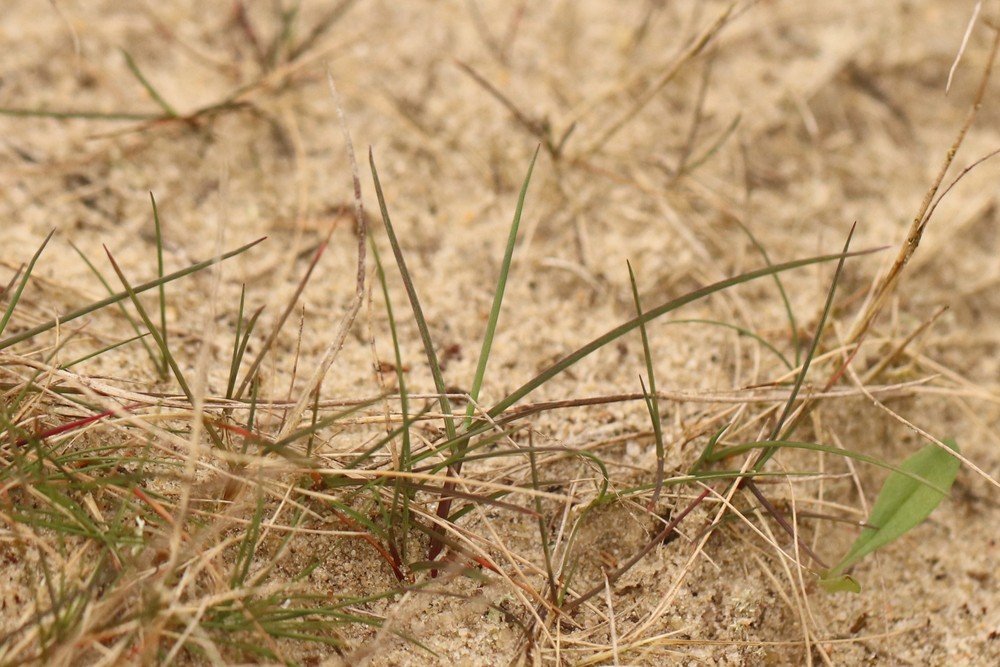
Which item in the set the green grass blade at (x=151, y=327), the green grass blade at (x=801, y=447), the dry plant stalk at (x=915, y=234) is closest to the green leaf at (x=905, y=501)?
the green grass blade at (x=801, y=447)

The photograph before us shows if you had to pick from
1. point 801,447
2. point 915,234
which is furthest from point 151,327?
point 915,234

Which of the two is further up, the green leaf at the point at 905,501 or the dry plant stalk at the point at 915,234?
the dry plant stalk at the point at 915,234

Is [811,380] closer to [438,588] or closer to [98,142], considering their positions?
[438,588]

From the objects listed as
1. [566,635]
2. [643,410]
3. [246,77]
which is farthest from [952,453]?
[246,77]

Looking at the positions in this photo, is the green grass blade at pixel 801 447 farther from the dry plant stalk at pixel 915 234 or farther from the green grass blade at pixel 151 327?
the green grass blade at pixel 151 327

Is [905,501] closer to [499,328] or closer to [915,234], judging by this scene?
[915,234]

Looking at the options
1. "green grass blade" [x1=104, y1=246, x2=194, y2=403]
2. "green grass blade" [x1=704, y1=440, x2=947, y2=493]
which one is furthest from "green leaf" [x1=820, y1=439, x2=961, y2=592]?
"green grass blade" [x1=104, y1=246, x2=194, y2=403]
